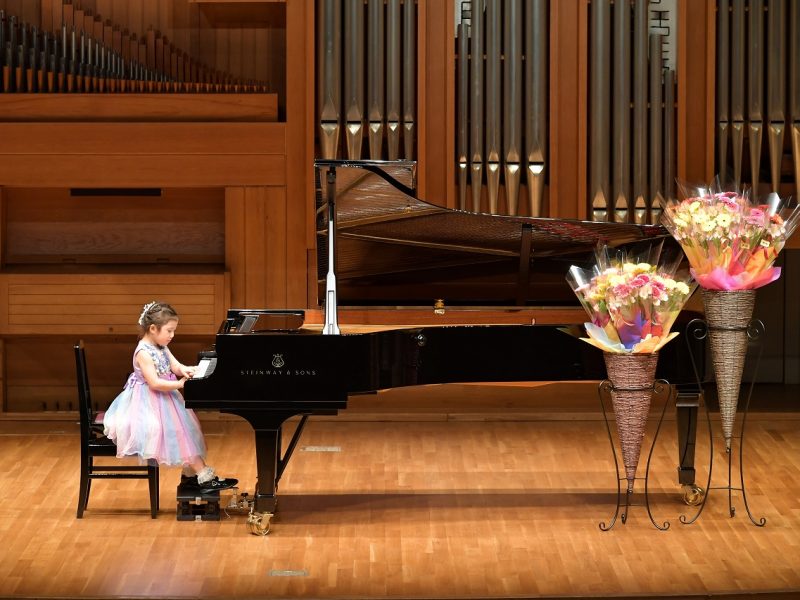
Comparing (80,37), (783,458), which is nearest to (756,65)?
(783,458)

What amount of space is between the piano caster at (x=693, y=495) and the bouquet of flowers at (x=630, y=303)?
822 millimetres

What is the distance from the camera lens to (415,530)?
4.76m

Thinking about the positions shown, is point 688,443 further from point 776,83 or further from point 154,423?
point 776,83

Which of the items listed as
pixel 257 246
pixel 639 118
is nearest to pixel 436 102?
pixel 639 118

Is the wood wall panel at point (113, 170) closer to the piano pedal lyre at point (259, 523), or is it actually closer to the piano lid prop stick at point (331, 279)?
the piano lid prop stick at point (331, 279)

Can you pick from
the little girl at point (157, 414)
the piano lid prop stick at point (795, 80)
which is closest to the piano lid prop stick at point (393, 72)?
the piano lid prop stick at point (795, 80)

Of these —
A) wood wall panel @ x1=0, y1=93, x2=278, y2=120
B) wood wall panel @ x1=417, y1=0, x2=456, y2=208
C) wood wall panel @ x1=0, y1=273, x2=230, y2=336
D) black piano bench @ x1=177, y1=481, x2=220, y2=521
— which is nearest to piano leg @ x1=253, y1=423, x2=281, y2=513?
black piano bench @ x1=177, y1=481, x2=220, y2=521

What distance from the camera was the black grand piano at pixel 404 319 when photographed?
4.59 meters

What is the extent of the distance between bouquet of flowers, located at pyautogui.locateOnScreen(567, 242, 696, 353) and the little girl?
1.52 m

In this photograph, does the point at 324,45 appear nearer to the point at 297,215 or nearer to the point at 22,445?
the point at 297,215

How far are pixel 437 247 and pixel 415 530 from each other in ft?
4.44

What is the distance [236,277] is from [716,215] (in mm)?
3292

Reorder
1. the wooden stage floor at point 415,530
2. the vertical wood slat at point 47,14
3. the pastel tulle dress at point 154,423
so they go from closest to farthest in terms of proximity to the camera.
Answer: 1. the wooden stage floor at point 415,530
2. the pastel tulle dress at point 154,423
3. the vertical wood slat at point 47,14

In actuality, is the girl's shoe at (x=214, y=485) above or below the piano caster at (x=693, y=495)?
above
